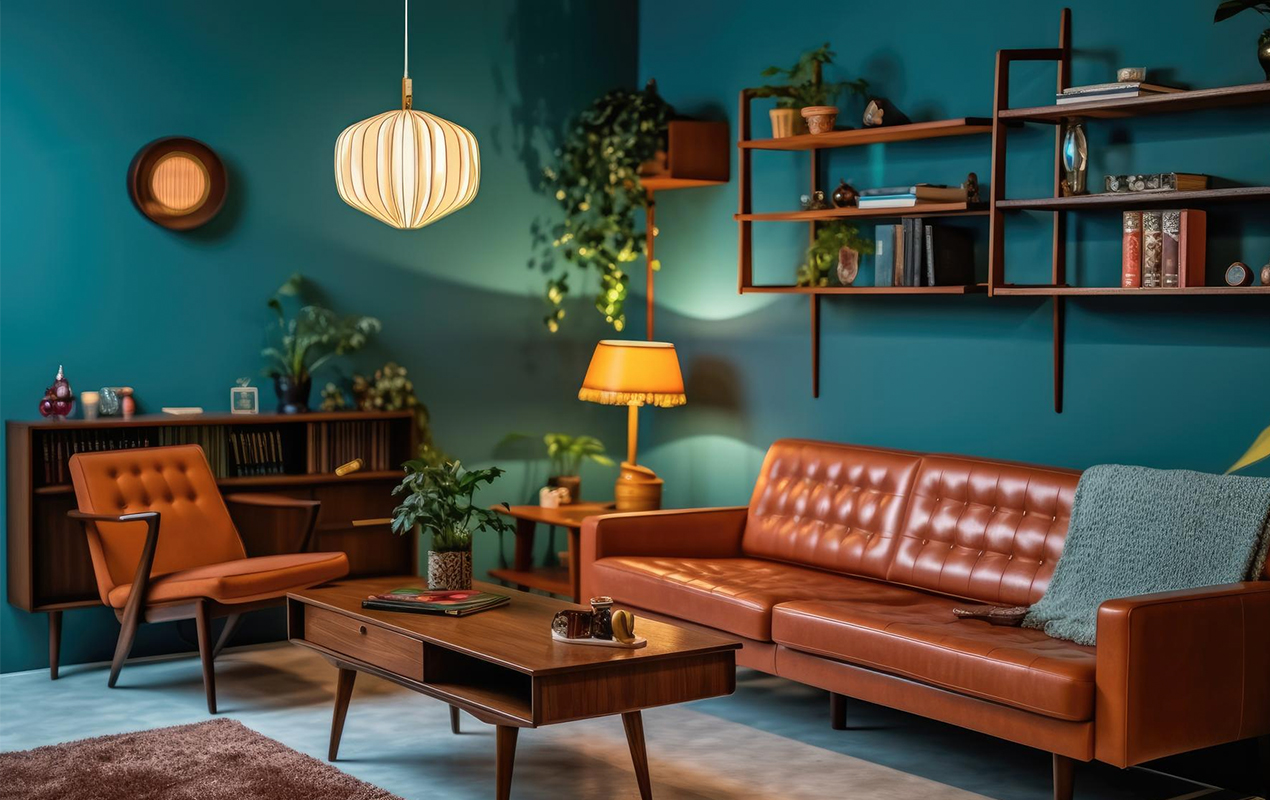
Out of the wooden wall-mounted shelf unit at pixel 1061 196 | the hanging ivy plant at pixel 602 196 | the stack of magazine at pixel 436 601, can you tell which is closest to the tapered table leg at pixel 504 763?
the stack of magazine at pixel 436 601

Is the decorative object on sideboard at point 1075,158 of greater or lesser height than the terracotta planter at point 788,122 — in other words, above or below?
below

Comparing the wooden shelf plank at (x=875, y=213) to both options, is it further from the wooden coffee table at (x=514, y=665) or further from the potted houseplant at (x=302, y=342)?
the wooden coffee table at (x=514, y=665)

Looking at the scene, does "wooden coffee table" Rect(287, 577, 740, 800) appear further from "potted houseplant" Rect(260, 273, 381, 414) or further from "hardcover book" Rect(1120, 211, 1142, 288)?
"hardcover book" Rect(1120, 211, 1142, 288)

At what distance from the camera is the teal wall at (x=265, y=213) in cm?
512

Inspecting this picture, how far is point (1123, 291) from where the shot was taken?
13.8 ft

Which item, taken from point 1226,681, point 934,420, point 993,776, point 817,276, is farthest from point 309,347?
point 1226,681

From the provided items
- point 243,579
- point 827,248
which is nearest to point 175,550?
point 243,579

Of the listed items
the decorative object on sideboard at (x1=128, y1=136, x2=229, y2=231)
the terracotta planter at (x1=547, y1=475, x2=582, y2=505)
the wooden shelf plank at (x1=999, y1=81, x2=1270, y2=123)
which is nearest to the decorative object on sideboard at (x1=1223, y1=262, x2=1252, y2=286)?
the wooden shelf plank at (x1=999, y1=81, x2=1270, y2=123)

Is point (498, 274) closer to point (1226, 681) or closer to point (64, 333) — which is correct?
point (64, 333)

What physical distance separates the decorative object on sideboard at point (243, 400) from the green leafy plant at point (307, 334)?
12cm

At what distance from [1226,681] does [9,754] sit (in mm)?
3405

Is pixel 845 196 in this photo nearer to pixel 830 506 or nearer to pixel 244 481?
pixel 830 506

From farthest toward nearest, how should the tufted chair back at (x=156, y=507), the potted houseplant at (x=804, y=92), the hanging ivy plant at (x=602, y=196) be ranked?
the hanging ivy plant at (x=602, y=196) < the potted houseplant at (x=804, y=92) < the tufted chair back at (x=156, y=507)

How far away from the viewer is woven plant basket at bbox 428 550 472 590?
4215mm
